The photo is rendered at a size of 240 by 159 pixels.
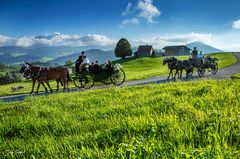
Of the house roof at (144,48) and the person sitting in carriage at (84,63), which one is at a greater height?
the house roof at (144,48)

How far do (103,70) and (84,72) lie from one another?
1.77 metres

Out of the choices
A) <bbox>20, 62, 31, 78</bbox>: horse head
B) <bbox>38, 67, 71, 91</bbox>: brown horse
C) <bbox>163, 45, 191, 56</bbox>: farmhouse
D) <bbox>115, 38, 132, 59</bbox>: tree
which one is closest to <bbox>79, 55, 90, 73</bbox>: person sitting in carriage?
<bbox>38, 67, 71, 91</bbox>: brown horse

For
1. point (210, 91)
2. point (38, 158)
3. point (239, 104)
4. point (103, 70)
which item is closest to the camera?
point (38, 158)

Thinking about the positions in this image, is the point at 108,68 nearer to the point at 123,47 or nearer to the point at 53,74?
the point at 53,74

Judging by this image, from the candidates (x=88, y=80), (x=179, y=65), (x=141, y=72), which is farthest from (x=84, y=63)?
(x=141, y=72)

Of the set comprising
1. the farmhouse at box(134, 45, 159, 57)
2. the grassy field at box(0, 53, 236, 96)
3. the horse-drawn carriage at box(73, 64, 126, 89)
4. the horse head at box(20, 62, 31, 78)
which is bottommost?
the grassy field at box(0, 53, 236, 96)

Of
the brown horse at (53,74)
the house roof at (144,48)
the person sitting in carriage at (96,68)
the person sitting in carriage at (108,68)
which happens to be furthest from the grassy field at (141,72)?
the house roof at (144,48)

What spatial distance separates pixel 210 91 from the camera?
8.42 meters

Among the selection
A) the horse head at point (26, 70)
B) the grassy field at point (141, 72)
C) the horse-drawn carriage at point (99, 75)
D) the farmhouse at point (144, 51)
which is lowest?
the grassy field at point (141, 72)

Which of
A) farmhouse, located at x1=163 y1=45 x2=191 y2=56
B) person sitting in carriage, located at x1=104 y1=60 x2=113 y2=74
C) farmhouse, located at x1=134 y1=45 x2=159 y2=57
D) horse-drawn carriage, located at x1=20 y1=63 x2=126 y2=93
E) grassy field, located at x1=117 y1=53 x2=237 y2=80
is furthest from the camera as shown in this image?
farmhouse, located at x1=163 y1=45 x2=191 y2=56

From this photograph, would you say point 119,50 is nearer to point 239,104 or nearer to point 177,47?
point 177,47

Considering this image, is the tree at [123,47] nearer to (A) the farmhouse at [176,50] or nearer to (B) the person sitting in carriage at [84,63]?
(A) the farmhouse at [176,50]

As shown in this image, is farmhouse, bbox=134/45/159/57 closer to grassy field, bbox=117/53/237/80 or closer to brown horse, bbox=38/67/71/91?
grassy field, bbox=117/53/237/80

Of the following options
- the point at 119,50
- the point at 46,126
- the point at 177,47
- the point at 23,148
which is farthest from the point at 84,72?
the point at 177,47
